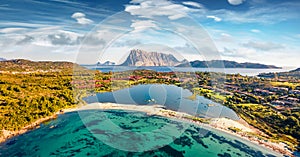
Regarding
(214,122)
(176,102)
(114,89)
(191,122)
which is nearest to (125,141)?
(114,89)

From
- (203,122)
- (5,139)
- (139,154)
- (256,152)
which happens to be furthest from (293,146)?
(5,139)

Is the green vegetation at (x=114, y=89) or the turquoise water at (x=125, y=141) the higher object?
the green vegetation at (x=114, y=89)

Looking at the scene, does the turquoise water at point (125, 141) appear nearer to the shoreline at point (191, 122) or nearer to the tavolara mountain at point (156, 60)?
the shoreline at point (191, 122)

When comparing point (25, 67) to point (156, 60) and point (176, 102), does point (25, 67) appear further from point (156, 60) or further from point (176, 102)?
point (156, 60)

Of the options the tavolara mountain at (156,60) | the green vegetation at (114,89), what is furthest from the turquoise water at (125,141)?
the tavolara mountain at (156,60)

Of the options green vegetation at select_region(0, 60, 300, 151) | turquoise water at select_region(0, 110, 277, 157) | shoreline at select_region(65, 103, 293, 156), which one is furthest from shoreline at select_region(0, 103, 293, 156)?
turquoise water at select_region(0, 110, 277, 157)

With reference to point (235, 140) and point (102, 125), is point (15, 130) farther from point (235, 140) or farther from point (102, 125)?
point (235, 140)
